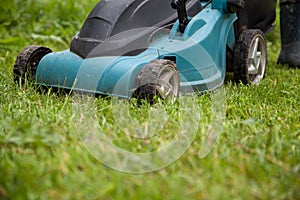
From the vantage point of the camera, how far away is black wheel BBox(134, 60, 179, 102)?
6.35 ft

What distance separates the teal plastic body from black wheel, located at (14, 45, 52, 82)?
0.32 ft

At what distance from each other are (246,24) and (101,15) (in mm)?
940

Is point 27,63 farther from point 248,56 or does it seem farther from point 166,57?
point 248,56

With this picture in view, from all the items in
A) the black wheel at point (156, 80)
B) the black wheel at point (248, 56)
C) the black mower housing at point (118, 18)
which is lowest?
the black wheel at point (248, 56)

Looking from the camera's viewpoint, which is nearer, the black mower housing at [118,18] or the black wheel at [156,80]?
the black wheel at [156,80]

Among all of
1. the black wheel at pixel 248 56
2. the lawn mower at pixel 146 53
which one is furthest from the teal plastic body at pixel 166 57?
the black wheel at pixel 248 56

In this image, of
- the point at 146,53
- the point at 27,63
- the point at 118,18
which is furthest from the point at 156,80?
the point at 27,63

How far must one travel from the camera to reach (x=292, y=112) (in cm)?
197

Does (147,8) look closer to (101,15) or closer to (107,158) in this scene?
(101,15)

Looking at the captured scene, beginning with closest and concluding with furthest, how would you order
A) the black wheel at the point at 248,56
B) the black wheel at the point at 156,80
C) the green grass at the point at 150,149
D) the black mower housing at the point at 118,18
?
1. the green grass at the point at 150,149
2. the black wheel at the point at 156,80
3. the black mower housing at the point at 118,18
4. the black wheel at the point at 248,56

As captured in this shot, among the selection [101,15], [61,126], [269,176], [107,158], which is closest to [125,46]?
[101,15]

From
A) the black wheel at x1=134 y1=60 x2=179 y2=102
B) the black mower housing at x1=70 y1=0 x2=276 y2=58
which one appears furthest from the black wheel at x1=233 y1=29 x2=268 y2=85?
the black wheel at x1=134 y1=60 x2=179 y2=102

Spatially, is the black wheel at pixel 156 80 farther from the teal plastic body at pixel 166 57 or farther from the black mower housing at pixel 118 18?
the black mower housing at pixel 118 18

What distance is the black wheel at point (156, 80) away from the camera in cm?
194
